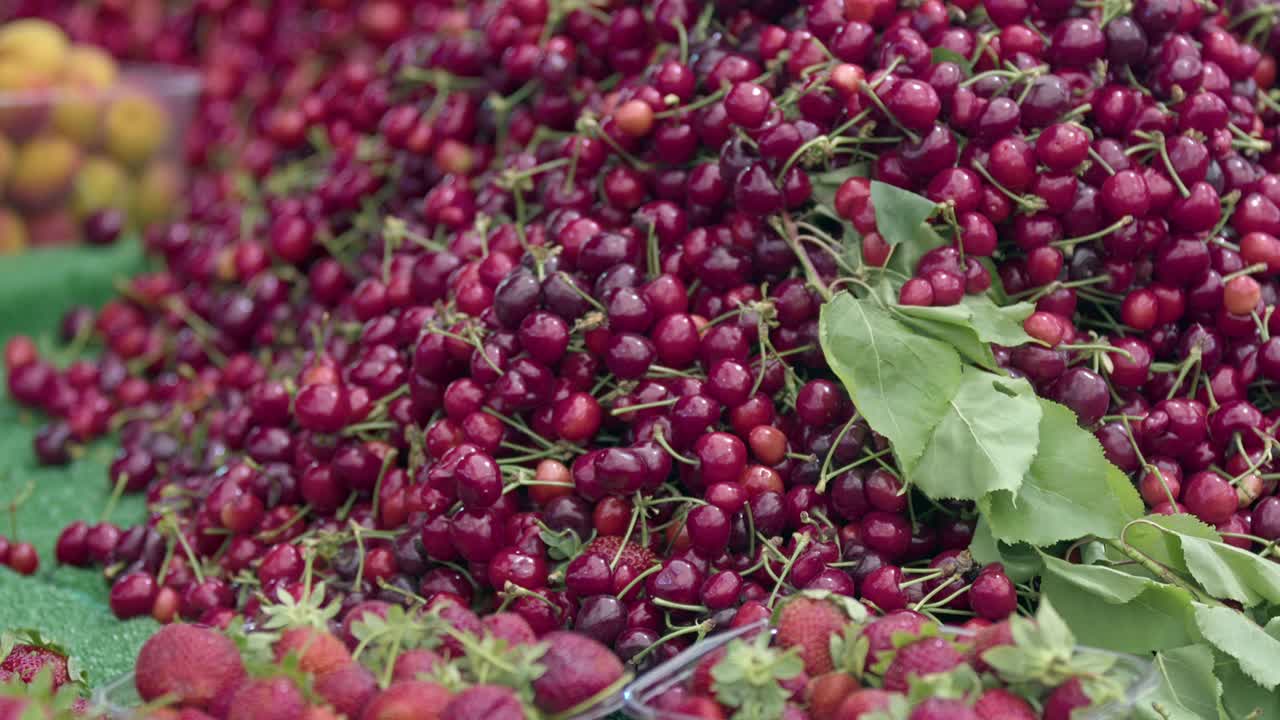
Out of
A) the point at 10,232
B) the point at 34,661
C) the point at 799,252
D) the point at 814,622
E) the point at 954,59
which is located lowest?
the point at 10,232

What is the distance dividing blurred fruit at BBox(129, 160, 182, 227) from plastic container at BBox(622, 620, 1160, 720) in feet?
6.25

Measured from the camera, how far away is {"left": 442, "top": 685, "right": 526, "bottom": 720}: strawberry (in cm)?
76

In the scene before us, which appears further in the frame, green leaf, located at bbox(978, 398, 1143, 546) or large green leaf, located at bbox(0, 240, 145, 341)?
large green leaf, located at bbox(0, 240, 145, 341)

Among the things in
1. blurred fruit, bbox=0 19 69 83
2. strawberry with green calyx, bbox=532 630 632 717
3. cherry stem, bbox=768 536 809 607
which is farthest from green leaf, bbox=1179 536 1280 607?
blurred fruit, bbox=0 19 69 83

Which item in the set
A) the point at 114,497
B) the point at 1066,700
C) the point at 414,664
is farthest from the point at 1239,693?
the point at 114,497

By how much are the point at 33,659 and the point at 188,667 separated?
32 centimetres

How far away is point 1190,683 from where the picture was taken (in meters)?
1.00

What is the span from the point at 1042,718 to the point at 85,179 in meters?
2.10

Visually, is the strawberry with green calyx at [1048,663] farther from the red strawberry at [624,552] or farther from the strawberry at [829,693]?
the red strawberry at [624,552]

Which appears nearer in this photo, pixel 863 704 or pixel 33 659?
pixel 863 704

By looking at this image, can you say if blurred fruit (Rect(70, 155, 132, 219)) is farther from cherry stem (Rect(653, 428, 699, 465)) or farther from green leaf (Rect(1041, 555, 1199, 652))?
green leaf (Rect(1041, 555, 1199, 652))

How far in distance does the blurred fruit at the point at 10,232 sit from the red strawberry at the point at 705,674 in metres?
1.92

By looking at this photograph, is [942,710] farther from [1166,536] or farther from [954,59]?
[954,59]

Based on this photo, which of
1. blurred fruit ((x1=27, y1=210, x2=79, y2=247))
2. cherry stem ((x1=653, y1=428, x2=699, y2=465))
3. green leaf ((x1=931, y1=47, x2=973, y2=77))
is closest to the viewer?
→ cherry stem ((x1=653, y1=428, x2=699, y2=465))
